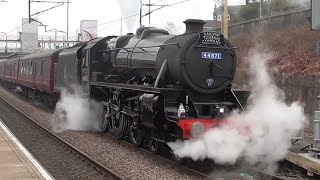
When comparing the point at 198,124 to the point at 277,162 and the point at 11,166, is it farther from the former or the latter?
the point at 11,166

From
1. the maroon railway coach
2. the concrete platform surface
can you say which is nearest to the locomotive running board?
the concrete platform surface

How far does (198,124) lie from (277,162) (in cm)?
209

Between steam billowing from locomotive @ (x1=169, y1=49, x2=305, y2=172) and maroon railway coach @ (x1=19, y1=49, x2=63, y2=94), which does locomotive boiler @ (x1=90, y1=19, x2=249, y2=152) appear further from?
maroon railway coach @ (x1=19, y1=49, x2=63, y2=94)

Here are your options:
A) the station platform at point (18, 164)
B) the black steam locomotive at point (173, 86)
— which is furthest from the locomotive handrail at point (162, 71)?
the station platform at point (18, 164)

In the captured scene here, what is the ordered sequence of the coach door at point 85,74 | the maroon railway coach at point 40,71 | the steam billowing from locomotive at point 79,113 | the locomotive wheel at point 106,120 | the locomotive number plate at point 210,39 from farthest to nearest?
the maroon railway coach at point 40,71 → the steam billowing from locomotive at point 79,113 → the coach door at point 85,74 → the locomotive wheel at point 106,120 → the locomotive number plate at point 210,39

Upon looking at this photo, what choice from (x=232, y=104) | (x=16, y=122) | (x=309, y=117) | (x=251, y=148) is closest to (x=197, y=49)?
(x=232, y=104)

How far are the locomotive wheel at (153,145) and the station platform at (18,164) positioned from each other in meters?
2.64

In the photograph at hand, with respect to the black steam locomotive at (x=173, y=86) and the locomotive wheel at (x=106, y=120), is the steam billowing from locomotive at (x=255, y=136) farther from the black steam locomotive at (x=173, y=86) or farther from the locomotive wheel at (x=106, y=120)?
the locomotive wheel at (x=106, y=120)

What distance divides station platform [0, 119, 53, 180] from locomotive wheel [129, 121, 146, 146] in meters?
2.53

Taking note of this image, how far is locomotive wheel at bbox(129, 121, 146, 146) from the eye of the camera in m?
9.82

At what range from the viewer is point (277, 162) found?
8.55 metres

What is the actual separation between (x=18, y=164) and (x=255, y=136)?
4374mm

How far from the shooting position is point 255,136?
792 centimetres

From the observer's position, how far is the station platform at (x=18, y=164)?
265 inches
